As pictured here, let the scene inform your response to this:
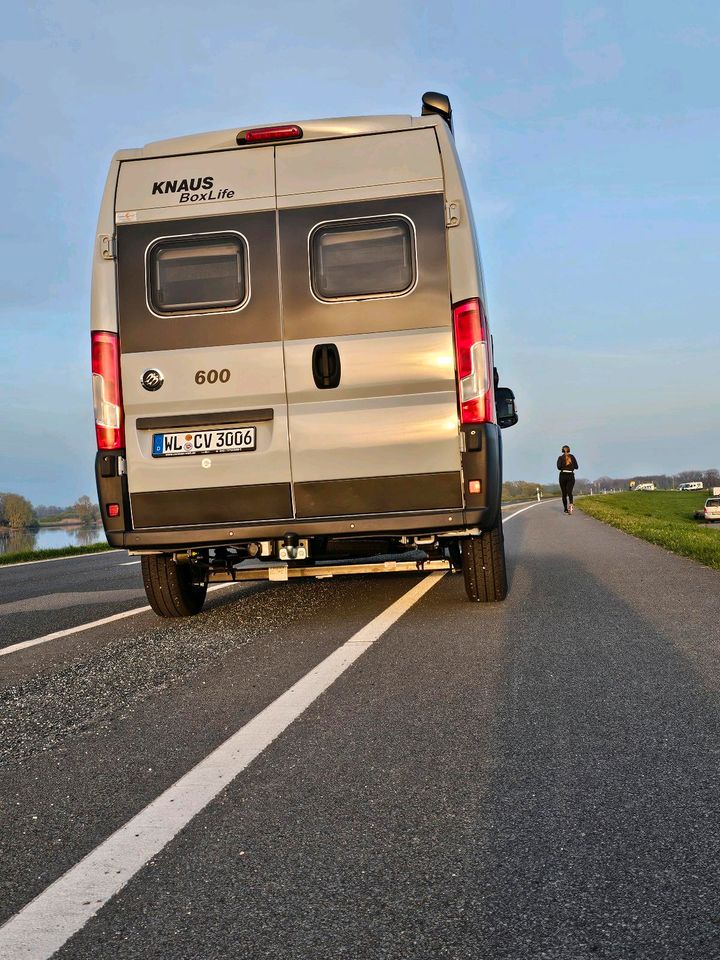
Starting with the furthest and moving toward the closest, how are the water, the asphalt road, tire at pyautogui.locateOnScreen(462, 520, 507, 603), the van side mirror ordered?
the water → the van side mirror → tire at pyautogui.locateOnScreen(462, 520, 507, 603) → the asphalt road

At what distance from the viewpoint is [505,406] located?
827 centimetres

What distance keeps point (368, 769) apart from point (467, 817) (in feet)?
2.04

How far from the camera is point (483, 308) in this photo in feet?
22.1

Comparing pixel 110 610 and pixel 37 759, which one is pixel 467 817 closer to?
pixel 37 759

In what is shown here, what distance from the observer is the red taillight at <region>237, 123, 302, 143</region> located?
679cm

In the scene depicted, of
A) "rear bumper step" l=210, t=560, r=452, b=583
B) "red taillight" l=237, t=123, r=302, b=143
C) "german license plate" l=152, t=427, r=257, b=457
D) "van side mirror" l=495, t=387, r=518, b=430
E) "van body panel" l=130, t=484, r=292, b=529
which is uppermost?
"red taillight" l=237, t=123, r=302, b=143

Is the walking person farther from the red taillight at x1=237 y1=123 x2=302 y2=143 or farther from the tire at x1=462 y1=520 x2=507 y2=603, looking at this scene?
the red taillight at x1=237 y1=123 x2=302 y2=143

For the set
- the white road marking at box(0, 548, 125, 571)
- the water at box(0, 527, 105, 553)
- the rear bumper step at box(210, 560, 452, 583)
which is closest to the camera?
the rear bumper step at box(210, 560, 452, 583)

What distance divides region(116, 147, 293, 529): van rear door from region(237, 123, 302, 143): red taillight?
85 mm

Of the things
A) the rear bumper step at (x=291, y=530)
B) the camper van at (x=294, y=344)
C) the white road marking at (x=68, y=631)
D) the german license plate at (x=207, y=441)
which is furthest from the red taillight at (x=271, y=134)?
the white road marking at (x=68, y=631)

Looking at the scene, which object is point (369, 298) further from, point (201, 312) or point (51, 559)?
point (51, 559)

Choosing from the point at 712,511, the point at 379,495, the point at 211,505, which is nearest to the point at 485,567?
the point at 379,495

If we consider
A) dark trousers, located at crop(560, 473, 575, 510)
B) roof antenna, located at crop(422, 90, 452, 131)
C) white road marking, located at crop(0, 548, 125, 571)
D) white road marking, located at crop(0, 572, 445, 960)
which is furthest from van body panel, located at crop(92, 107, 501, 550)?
dark trousers, located at crop(560, 473, 575, 510)

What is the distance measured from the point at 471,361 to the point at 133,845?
4395 mm
